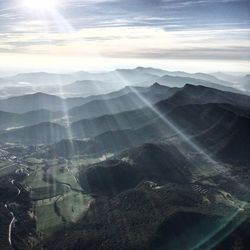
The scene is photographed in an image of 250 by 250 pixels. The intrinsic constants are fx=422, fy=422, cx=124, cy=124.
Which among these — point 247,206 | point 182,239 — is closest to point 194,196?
point 247,206

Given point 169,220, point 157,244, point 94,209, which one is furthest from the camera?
point 94,209

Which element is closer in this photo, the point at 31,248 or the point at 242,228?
the point at 242,228

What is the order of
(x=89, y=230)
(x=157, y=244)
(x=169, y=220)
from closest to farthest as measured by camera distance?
1. (x=157, y=244)
2. (x=169, y=220)
3. (x=89, y=230)

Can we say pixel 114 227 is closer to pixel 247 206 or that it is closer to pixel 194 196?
pixel 194 196

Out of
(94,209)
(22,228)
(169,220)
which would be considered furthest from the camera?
(94,209)

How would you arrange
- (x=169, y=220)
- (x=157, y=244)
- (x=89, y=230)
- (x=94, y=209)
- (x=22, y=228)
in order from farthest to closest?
(x=94, y=209), (x=22, y=228), (x=89, y=230), (x=169, y=220), (x=157, y=244)

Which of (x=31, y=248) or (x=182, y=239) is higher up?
(x=182, y=239)

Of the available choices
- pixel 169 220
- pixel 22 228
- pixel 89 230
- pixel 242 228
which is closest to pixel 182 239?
pixel 169 220

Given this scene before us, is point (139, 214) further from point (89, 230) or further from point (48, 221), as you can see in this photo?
point (48, 221)

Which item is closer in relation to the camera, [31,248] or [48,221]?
[31,248]
